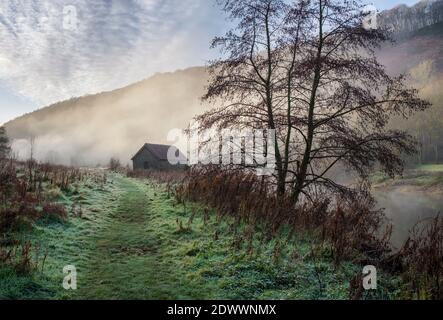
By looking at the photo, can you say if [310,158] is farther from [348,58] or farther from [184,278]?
[184,278]

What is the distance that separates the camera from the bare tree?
10742 millimetres

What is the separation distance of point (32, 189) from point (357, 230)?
10.6 m

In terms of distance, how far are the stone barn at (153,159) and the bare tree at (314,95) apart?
3932 centimetres

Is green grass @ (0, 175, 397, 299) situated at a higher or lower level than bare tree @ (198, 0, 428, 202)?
lower

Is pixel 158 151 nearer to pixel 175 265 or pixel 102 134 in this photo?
pixel 175 265

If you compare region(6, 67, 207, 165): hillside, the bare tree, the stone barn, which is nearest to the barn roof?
the stone barn

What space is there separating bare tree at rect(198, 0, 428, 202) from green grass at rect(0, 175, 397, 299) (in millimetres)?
3805

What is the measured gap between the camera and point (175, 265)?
23.6ft

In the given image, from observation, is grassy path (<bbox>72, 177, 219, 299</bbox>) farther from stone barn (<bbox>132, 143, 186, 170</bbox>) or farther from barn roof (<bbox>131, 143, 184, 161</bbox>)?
barn roof (<bbox>131, 143, 184, 161</bbox>)

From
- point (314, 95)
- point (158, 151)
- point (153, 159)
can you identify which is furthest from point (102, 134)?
point (314, 95)

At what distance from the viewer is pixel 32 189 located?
12.3 m

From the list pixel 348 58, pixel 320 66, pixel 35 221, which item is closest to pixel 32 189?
pixel 35 221

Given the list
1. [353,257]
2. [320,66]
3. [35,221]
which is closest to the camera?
[353,257]

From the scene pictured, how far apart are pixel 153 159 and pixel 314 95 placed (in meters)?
42.0
